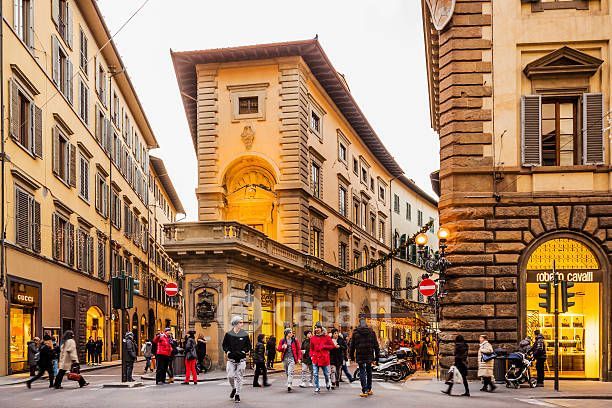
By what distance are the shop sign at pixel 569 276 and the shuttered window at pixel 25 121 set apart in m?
17.2

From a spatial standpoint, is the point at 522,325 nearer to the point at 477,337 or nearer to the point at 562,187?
the point at 477,337

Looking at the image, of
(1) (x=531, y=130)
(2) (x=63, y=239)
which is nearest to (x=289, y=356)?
(1) (x=531, y=130)

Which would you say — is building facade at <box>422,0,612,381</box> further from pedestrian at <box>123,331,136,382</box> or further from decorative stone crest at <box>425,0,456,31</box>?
pedestrian at <box>123,331,136,382</box>

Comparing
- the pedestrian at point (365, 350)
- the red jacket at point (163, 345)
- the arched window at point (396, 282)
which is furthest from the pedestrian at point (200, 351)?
the arched window at point (396, 282)

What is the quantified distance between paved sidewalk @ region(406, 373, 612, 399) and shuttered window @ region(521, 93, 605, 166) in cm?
552

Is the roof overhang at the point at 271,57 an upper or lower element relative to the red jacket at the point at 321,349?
upper

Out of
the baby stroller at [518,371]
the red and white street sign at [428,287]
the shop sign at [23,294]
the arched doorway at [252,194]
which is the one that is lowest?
the baby stroller at [518,371]

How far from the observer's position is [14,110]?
96.1 feet

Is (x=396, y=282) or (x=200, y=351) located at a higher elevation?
(x=396, y=282)

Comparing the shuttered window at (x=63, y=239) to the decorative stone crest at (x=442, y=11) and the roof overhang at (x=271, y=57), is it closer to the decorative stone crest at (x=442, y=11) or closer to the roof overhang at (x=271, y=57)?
the roof overhang at (x=271, y=57)

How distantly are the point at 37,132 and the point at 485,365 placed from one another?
764 inches

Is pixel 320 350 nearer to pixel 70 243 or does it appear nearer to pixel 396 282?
pixel 70 243

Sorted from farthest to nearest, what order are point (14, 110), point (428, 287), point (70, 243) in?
point (70, 243) < point (14, 110) < point (428, 287)

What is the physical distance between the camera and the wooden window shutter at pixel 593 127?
2220 centimetres
